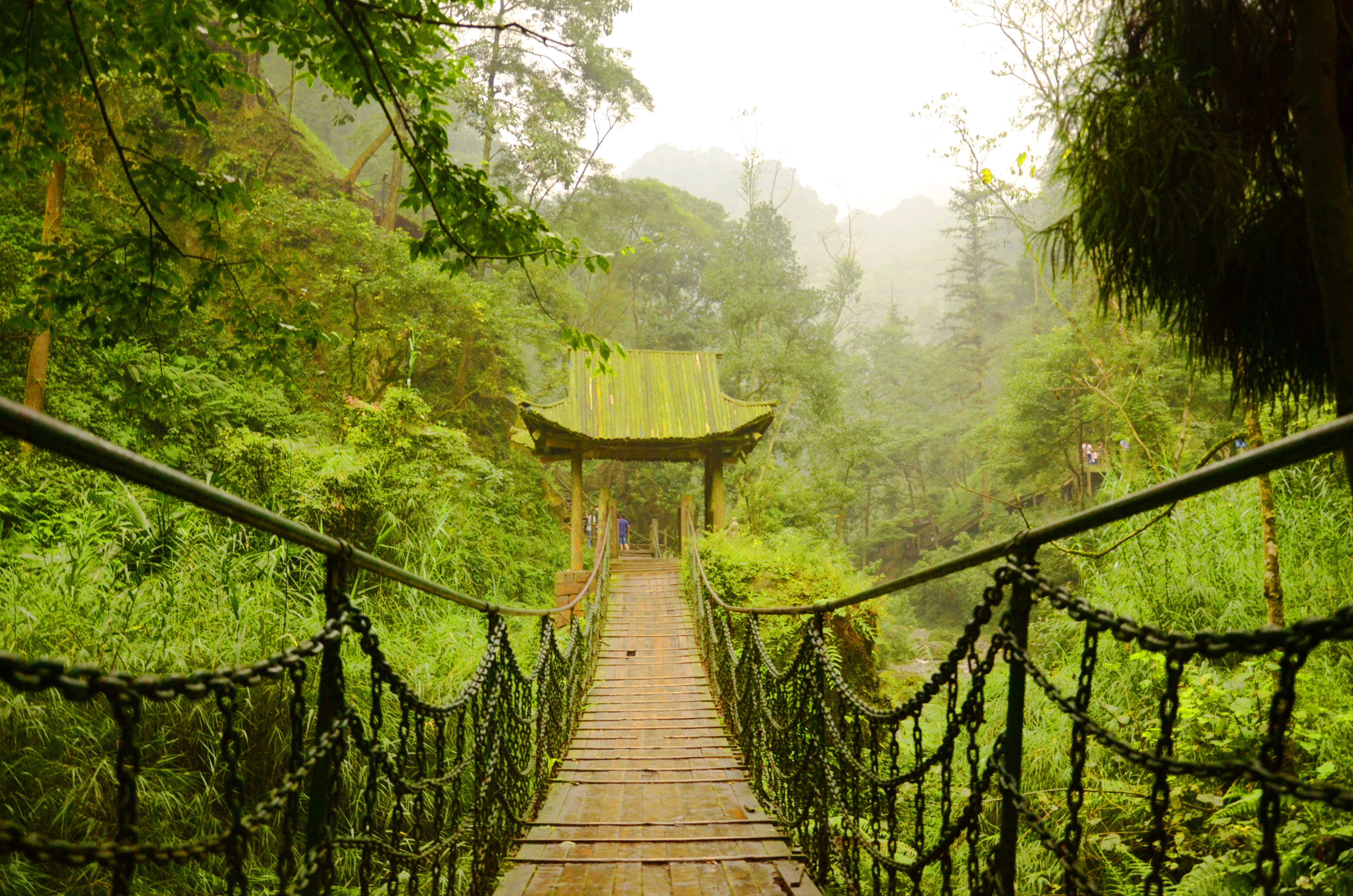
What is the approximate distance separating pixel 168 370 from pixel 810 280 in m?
71.8

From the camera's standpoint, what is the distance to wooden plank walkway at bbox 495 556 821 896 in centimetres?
281

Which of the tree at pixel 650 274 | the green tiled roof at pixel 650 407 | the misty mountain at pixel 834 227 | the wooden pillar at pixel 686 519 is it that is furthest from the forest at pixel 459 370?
the misty mountain at pixel 834 227

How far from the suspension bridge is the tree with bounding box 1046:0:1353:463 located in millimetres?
1083

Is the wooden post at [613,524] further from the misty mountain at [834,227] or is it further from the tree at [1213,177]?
the misty mountain at [834,227]

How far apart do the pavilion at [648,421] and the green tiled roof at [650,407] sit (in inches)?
0.6

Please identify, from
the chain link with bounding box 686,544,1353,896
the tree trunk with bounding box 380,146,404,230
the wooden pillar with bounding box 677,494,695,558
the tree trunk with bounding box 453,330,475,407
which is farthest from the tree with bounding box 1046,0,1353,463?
the tree trunk with bounding box 380,146,404,230

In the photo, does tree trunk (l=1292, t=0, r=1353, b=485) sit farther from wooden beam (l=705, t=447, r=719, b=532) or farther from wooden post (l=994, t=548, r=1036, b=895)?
wooden beam (l=705, t=447, r=719, b=532)

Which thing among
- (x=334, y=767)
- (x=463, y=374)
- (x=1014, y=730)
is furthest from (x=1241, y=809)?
(x=463, y=374)

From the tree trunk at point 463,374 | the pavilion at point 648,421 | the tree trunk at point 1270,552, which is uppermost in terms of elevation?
the tree trunk at point 463,374

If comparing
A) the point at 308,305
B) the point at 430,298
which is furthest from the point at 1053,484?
the point at 308,305

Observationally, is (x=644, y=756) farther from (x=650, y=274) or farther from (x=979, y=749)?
(x=650, y=274)

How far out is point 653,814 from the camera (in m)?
3.74

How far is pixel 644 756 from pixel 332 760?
12.8ft

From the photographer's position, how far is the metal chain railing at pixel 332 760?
2.69ft
